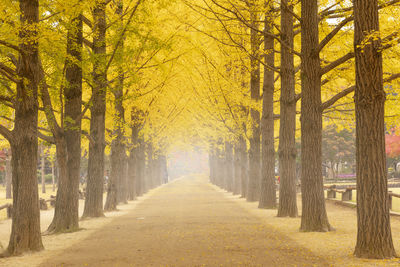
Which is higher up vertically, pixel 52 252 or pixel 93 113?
pixel 93 113

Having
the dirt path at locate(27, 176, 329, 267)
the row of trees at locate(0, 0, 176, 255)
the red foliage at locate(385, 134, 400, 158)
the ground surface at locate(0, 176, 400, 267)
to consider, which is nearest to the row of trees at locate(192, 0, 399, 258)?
the ground surface at locate(0, 176, 400, 267)

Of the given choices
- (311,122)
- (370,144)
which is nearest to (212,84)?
(311,122)

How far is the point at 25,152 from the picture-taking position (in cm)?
1070

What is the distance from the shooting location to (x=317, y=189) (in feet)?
43.1

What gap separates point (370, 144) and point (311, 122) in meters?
4.06

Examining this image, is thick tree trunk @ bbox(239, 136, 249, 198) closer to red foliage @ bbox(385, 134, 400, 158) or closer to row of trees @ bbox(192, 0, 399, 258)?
row of trees @ bbox(192, 0, 399, 258)

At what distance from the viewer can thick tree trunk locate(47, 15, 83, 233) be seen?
14.4m

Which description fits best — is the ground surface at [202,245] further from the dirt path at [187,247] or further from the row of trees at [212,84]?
the row of trees at [212,84]

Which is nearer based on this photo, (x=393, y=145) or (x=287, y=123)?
(x=287, y=123)

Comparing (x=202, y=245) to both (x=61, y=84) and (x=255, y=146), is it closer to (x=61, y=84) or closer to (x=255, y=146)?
(x=61, y=84)

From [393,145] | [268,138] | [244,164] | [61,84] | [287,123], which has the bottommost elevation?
[244,164]

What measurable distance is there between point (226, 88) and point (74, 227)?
1151 centimetres

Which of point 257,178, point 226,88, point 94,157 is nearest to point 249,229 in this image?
point 94,157

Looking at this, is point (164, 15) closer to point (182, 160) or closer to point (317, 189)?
point (317, 189)
